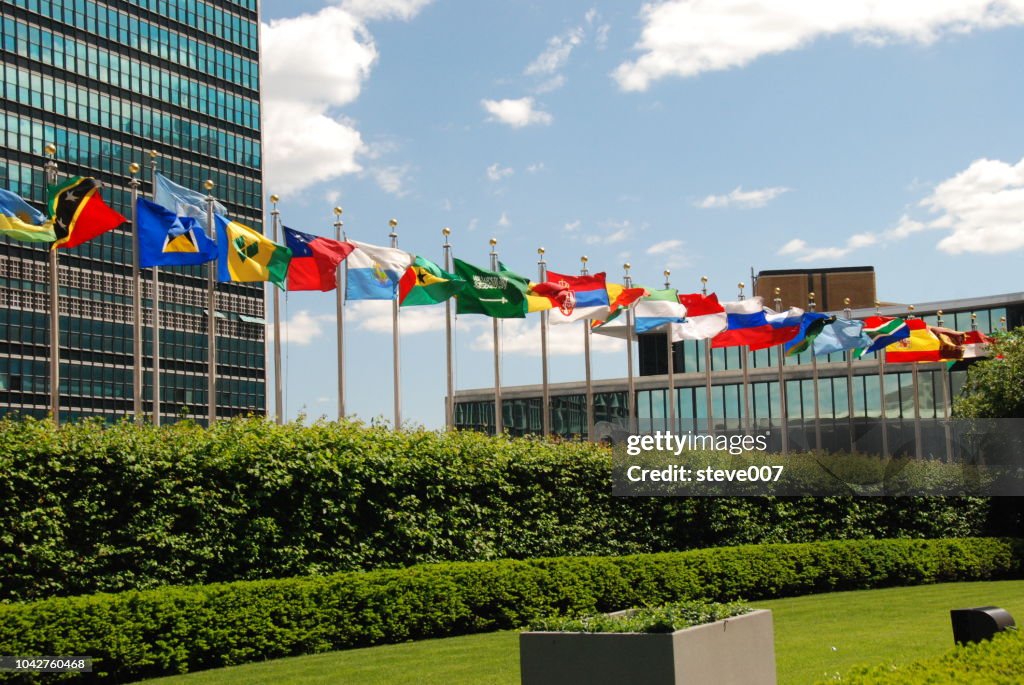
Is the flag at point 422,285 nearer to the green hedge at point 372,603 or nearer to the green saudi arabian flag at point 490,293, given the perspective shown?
the green saudi arabian flag at point 490,293

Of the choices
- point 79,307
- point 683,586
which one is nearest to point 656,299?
point 683,586

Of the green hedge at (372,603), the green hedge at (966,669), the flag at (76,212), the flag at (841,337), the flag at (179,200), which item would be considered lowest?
the green hedge at (372,603)

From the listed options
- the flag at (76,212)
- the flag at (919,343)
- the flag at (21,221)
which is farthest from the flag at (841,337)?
the flag at (21,221)

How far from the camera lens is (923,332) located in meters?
48.5

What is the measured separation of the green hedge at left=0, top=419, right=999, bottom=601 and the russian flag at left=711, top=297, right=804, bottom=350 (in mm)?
12221

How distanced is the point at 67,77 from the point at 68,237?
8325 cm

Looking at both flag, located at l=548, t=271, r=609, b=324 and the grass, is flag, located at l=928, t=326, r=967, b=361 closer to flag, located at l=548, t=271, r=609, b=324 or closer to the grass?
flag, located at l=548, t=271, r=609, b=324

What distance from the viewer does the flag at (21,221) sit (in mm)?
A: 21359

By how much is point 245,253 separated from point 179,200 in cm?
169

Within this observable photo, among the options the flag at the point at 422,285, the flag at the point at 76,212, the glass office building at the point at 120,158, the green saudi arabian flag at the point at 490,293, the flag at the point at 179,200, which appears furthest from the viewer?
the glass office building at the point at 120,158

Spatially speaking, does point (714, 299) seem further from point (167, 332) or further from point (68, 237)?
point (167, 332)

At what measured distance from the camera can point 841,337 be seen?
4388 cm

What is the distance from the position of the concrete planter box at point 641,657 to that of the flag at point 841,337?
33.6 metres

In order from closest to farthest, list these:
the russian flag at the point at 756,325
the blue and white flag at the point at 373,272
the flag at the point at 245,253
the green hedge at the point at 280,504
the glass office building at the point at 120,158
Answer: the green hedge at the point at 280,504, the flag at the point at 245,253, the blue and white flag at the point at 373,272, the russian flag at the point at 756,325, the glass office building at the point at 120,158
